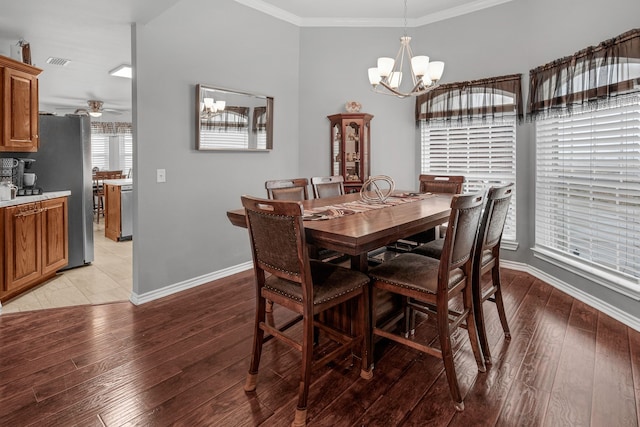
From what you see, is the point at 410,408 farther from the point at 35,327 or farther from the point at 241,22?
the point at 241,22

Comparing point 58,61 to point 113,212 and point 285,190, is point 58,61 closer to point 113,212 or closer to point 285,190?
point 113,212

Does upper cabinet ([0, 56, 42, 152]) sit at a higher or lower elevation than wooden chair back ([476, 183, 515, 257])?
higher

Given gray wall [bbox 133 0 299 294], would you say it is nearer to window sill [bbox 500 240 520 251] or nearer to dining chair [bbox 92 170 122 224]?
window sill [bbox 500 240 520 251]

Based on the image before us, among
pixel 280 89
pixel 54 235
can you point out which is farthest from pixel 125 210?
pixel 280 89

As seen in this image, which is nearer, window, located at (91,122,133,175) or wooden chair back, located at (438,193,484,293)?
wooden chair back, located at (438,193,484,293)

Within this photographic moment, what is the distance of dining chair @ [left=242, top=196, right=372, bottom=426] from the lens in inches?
65.0

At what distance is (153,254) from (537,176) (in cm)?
378

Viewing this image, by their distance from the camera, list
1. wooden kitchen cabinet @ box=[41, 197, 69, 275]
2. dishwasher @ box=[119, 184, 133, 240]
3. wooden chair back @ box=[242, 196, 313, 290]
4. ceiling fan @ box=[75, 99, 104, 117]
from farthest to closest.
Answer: ceiling fan @ box=[75, 99, 104, 117], dishwasher @ box=[119, 184, 133, 240], wooden kitchen cabinet @ box=[41, 197, 69, 275], wooden chair back @ box=[242, 196, 313, 290]

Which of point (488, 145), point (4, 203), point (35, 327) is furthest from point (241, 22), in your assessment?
point (35, 327)

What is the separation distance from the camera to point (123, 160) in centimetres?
1045

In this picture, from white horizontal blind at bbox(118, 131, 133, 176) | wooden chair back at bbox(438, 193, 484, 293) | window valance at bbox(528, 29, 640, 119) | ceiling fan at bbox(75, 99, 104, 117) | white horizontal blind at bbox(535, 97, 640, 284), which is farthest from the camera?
white horizontal blind at bbox(118, 131, 133, 176)

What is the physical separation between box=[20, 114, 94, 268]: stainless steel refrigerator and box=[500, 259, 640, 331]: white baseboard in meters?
4.80

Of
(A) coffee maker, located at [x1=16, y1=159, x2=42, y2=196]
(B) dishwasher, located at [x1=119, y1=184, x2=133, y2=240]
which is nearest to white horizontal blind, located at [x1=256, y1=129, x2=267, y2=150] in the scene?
(A) coffee maker, located at [x1=16, y1=159, x2=42, y2=196]

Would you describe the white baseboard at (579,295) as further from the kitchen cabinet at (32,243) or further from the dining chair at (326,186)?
the kitchen cabinet at (32,243)
